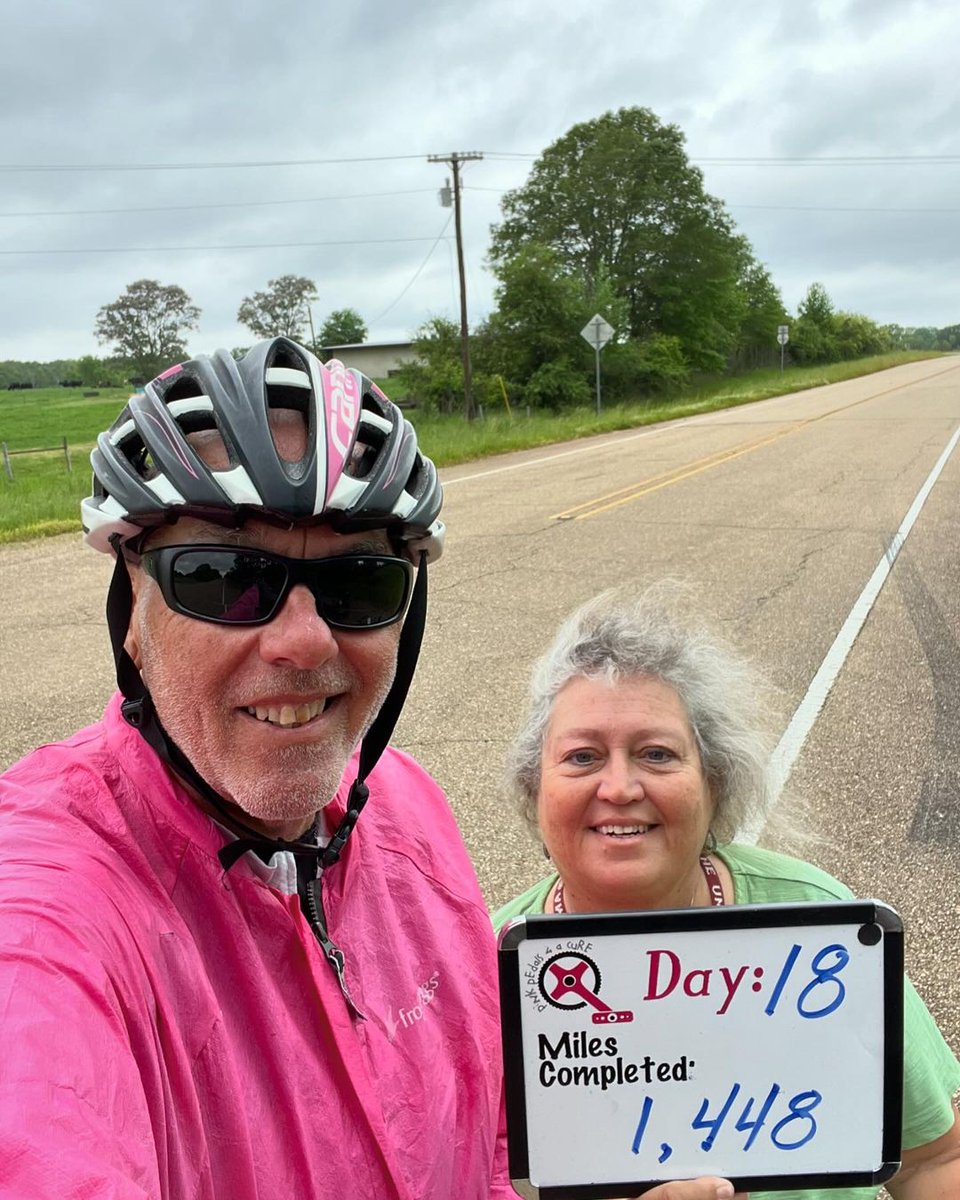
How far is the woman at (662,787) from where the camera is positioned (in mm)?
1981

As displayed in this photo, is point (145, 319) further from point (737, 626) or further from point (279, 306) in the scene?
point (737, 626)

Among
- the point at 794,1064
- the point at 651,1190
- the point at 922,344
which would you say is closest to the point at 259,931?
the point at 651,1190

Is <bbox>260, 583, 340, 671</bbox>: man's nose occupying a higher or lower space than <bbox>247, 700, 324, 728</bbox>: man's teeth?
higher

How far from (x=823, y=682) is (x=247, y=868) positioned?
520cm

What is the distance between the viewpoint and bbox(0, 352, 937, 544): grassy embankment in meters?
13.9

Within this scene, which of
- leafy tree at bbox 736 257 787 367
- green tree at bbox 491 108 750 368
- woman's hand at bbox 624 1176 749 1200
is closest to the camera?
woman's hand at bbox 624 1176 749 1200

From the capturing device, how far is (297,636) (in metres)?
1.47

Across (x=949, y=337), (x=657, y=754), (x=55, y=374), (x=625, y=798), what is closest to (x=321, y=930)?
(x=625, y=798)

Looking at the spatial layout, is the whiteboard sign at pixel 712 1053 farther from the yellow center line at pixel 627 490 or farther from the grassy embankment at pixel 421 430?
the grassy embankment at pixel 421 430

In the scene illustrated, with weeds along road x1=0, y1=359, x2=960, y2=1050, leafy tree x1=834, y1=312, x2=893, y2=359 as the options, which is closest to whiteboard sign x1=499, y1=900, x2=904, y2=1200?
weeds along road x1=0, y1=359, x2=960, y2=1050

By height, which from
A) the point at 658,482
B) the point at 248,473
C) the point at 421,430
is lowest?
the point at 658,482

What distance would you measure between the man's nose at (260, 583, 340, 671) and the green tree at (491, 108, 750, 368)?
54973 mm

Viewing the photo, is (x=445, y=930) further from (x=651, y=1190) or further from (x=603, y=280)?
(x=603, y=280)

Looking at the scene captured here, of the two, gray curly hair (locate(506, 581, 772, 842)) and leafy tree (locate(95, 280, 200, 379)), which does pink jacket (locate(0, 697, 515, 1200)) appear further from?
leafy tree (locate(95, 280, 200, 379))
